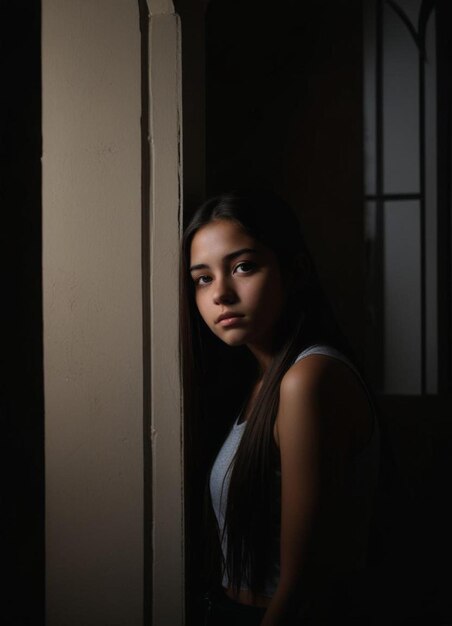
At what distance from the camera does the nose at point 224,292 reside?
98 centimetres

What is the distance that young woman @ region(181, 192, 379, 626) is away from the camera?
89 cm

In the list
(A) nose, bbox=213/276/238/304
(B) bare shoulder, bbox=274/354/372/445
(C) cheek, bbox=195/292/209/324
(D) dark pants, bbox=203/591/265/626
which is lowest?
(D) dark pants, bbox=203/591/265/626

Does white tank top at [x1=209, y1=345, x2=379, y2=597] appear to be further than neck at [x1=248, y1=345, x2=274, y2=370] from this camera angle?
No

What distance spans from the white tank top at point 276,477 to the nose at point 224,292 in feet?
0.52

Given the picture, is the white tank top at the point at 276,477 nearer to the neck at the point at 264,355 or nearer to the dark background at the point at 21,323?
the neck at the point at 264,355

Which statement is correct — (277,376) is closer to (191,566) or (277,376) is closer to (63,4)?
(191,566)

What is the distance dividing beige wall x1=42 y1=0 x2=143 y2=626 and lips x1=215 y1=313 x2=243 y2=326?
18 cm

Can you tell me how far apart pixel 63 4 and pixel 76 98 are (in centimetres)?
19

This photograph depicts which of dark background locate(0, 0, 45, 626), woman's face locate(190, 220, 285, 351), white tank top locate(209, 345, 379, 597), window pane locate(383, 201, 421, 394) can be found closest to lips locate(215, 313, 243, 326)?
woman's face locate(190, 220, 285, 351)

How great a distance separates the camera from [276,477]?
3.22 ft

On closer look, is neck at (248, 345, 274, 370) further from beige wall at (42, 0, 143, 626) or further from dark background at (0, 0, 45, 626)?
dark background at (0, 0, 45, 626)

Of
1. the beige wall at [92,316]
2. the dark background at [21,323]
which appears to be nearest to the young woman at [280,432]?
the beige wall at [92,316]

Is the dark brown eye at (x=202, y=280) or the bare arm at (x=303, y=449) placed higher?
the dark brown eye at (x=202, y=280)

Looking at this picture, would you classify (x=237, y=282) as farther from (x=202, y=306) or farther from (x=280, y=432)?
(x=280, y=432)
